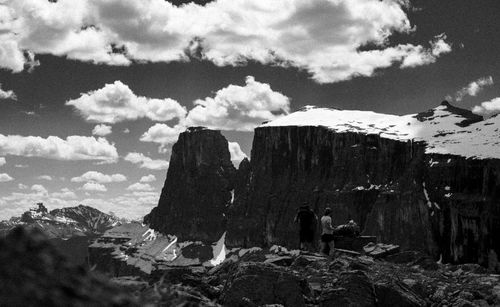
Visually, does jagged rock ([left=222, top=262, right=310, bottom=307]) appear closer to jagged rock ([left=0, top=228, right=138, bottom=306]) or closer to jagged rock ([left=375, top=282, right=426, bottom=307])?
jagged rock ([left=375, top=282, right=426, bottom=307])

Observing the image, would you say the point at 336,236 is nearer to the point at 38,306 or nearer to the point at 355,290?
the point at 355,290

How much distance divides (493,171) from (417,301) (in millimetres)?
179229

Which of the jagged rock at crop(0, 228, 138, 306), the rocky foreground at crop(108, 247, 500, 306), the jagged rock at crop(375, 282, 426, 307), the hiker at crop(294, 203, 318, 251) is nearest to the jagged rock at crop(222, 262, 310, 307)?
the rocky foreground at crop(108, 247, 500, 306)

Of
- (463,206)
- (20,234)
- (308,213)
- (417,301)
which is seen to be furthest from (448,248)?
(20,234)

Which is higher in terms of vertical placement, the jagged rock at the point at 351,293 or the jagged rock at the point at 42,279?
the jagged rock at the point at 42,279

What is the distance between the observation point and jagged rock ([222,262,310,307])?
46.3ft

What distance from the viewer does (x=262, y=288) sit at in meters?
14.5

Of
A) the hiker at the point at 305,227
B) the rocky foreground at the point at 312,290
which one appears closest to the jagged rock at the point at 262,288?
the rocky foreground at the point at 312,290

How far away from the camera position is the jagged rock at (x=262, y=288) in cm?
1411

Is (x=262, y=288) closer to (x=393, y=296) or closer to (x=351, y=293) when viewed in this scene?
(x=351, y=293)

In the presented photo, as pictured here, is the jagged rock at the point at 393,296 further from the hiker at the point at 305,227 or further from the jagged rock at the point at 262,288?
the hiker at the point at 305,227

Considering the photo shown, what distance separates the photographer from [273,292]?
14.4 m

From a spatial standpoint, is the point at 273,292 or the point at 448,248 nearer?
the point at 273,292

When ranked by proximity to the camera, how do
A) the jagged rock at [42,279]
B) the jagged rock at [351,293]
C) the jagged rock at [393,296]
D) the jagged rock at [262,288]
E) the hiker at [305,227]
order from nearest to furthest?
the jagged rock at [42,279]
the jagged rock at [351,293]
the jagged rock at [262,288]
the jagged rock at [393,296]
the hiker at [305,227]
